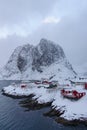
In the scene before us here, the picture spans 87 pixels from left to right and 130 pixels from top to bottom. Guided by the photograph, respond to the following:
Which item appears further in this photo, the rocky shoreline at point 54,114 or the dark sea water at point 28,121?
the dark sea water at point 28,121

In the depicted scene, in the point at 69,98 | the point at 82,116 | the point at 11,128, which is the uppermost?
the point at 69,98

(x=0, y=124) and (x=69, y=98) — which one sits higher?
(x=69, y=98)

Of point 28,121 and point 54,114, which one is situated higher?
point 54,114

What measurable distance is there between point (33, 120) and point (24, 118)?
11.5 ft

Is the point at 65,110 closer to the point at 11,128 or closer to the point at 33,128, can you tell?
the point at 33,128

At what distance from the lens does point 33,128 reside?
46219 mm

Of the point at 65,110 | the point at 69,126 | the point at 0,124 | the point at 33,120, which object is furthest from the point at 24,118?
the point at 69,126

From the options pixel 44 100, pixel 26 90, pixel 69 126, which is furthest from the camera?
pixel 26 90

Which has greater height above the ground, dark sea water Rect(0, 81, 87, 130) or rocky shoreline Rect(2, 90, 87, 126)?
rocky shoreline Rect(2, 90, 87, 126)

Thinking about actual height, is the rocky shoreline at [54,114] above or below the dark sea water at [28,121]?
above

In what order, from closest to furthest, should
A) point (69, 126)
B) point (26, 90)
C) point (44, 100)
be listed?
1. point (69, 126)
2. point (44, 100)
3. point (26, 90)

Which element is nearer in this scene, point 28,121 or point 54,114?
point 28,121

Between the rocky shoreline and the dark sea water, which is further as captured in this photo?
the dark sea water

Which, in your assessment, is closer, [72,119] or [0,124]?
[72,119]
